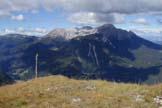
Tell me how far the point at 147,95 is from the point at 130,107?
15.1 feet

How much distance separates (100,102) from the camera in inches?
950

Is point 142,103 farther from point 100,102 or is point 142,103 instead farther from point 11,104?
point 11,104

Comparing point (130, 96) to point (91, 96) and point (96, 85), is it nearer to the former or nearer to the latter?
point (91, 96)

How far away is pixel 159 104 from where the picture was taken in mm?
24344

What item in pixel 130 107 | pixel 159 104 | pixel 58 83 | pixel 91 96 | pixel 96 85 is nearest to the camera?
pixel 130 107

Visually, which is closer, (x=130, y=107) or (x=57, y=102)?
(x=130, y=107)

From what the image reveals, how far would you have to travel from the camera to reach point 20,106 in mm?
24000

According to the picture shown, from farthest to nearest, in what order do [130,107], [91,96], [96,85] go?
[96,85] < [91,96] < [130,107]

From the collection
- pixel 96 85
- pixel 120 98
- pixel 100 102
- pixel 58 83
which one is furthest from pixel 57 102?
pixel 58 83

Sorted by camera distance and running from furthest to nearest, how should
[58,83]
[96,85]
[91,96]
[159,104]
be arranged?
[58,83] < [96,85] < [91,96] < [159,104]

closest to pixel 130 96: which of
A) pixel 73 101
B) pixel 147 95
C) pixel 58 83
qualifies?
pixel 147 95

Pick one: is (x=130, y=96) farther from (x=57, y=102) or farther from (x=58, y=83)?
(x=58, y=83)

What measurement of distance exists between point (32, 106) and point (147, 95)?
29.7 feet

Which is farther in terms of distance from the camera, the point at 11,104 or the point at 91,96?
the point at 91,96
